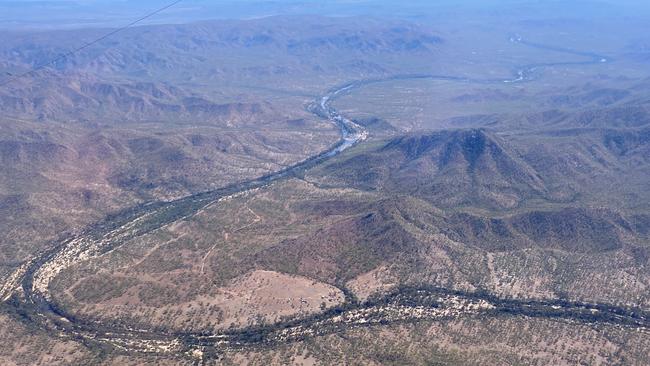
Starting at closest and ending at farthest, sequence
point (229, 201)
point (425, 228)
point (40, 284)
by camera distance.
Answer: point (40, 284), point (425, 228), point (229, 201)

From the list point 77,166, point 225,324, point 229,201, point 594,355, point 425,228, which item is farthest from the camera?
point 77,166

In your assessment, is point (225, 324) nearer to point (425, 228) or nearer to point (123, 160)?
point (425, 228)

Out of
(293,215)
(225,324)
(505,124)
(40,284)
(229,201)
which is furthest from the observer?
(505,124)

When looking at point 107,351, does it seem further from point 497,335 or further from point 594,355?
point 594,355

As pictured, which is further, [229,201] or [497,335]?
[229,201]

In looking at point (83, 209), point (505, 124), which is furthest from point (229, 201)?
point (505, 124)

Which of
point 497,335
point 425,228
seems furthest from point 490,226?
point 497,335

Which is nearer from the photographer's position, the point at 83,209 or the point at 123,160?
the point at 83,209

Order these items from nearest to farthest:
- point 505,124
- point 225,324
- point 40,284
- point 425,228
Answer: point 225,324 → point 40,284 → point 425,228 → point 505,124
